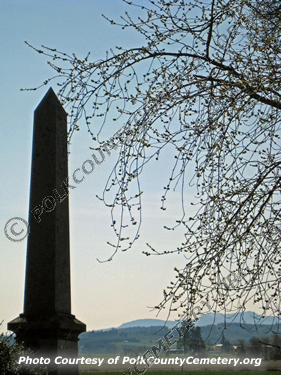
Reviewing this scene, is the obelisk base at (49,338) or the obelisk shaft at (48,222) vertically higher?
the obelisk shaft at (48,222)

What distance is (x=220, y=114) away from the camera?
151 inches

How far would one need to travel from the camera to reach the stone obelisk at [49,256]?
157 inches

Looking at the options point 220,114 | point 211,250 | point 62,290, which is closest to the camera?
point 211,250

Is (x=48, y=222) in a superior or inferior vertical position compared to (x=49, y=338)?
superior

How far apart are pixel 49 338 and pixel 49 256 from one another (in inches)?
28.5

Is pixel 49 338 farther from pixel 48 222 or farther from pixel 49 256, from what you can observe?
pixel 48 222

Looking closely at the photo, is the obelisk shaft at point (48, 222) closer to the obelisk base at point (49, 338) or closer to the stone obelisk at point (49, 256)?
the stone obelisk at point (49, 256)

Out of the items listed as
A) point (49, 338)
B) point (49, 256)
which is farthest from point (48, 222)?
point (49, 338)

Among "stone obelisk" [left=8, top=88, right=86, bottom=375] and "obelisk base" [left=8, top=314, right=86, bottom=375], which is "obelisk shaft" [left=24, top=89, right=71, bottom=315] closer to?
"stone obelisk" [left=8, top=88, right=86, bottom=375]

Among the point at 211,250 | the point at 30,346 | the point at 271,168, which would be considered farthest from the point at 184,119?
the point at 30,346

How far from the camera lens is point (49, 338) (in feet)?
13.1

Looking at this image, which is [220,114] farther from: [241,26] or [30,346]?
[30,346]

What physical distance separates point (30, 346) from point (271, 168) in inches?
104

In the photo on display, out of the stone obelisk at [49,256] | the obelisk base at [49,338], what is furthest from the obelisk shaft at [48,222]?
the obelisk base at [49,338]
